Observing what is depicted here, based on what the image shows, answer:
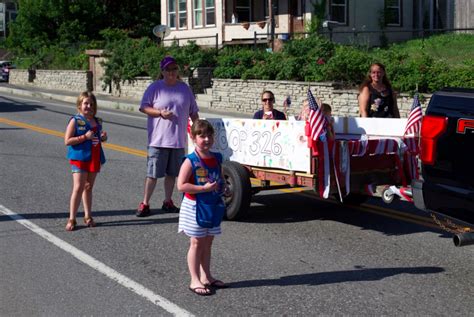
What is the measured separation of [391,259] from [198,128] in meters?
2.40

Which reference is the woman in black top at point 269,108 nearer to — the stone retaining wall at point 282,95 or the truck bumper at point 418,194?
the truck bumper at point 418,194

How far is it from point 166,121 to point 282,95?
13.8 metres

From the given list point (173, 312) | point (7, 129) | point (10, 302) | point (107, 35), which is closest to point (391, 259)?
point (173, 312)

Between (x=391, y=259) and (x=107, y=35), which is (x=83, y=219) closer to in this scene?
(x=391, y=259)

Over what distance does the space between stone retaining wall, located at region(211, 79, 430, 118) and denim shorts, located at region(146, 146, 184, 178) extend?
9715mm

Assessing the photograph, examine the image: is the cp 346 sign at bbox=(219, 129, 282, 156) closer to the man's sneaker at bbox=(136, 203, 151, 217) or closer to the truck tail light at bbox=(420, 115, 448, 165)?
the man's sneaker at bbox=(136, 203, 151, 217)

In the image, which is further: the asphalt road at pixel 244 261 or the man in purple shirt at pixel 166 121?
the man in purple shirt at pixel 166 121

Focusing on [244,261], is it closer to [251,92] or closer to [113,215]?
[113,215]

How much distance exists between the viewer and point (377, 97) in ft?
29.4

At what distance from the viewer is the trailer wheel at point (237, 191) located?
26.2 ft

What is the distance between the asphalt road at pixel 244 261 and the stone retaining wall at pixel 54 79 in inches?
1013

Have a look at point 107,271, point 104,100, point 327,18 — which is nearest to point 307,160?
point 107,271

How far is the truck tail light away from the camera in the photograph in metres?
5.77

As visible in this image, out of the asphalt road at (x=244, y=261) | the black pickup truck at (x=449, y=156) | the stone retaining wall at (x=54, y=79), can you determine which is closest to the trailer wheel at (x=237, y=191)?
the asphalt road at (x=244, y=261)
